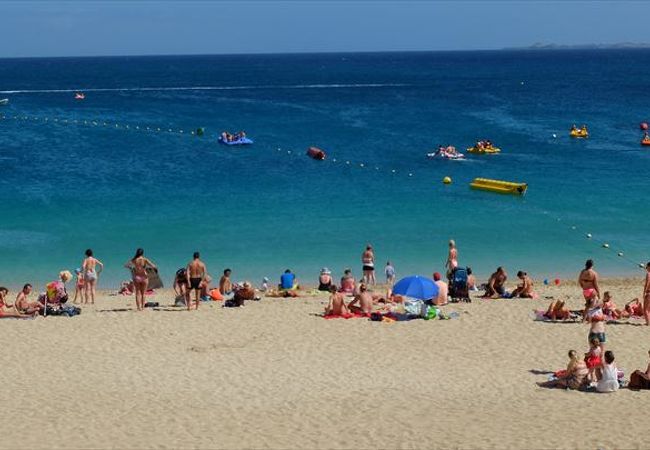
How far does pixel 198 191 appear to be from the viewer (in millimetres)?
37781

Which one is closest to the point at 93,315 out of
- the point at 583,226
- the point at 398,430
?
the point at 398,430

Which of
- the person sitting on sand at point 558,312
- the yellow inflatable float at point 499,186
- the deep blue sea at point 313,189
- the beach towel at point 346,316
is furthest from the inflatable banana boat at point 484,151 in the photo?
the beach towel at point 346,316

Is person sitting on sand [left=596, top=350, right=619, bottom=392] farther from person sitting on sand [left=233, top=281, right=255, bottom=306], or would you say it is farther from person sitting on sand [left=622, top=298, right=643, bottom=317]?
person sitting on sand [left=233, top=281, right=255, bottom=306]

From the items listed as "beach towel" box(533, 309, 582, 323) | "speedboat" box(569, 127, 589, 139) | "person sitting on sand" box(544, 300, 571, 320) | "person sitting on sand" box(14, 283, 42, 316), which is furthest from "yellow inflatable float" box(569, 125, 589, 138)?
"person sitting on sand" box(14, 283, 42, 316)

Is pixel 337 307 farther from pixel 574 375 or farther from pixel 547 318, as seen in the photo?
pixel 574 375

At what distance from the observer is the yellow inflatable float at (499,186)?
3684 centimetres

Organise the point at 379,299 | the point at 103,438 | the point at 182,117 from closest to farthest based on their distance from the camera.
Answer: the point at 103,438 < the point at 379,299 < the point at 182,117

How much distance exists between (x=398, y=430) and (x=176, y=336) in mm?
5951

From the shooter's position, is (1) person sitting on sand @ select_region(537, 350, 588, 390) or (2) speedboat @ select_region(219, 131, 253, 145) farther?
(2) speedboat @ select_region(219, 131, 253, 145)

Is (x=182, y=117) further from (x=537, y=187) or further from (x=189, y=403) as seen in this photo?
(x=189, y=403)

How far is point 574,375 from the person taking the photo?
14.1 meters

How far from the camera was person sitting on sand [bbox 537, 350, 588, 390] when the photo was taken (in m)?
14.1

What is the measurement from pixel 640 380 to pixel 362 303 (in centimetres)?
606

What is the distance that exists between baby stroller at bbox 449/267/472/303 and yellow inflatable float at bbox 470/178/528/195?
17320 mm
